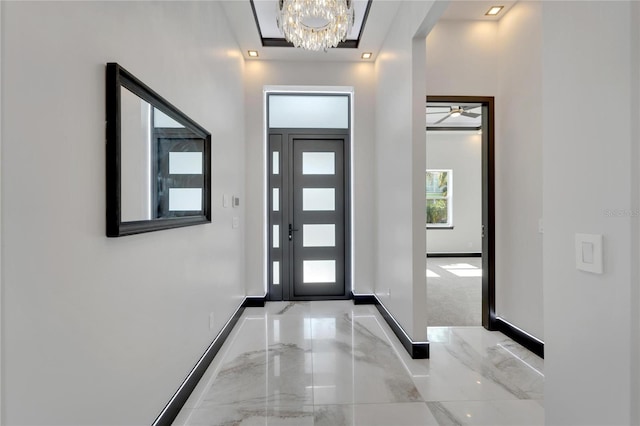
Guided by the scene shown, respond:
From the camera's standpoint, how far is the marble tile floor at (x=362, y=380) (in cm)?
176

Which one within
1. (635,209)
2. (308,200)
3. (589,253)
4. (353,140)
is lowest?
(589,253)

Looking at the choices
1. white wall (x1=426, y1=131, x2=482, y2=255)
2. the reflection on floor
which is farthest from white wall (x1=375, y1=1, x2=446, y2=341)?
white wall (x1=426, y1=131, x2=482, y2=255)

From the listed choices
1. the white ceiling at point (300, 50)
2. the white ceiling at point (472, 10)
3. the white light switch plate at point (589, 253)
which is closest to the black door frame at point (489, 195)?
the white ceiling at point (472, 10)

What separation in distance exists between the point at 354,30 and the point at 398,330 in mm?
3247

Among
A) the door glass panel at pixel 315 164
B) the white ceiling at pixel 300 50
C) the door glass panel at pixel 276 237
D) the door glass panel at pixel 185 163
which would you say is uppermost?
the white ceiling at pixel 300 50

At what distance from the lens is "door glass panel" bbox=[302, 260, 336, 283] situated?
4023mm

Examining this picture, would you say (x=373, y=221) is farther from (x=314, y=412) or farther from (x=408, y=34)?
(x=314, y=412)

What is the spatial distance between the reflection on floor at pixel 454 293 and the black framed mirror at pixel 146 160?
291cm

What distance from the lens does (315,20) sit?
2.32 m

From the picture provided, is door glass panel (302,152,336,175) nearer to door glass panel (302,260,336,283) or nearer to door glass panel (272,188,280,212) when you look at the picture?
door glass panel (272,188,280,212)

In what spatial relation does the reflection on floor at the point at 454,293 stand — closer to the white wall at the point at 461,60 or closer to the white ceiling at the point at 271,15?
the white wall at the point at 461,60

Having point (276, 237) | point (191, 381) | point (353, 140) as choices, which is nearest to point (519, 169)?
point (353, 140)

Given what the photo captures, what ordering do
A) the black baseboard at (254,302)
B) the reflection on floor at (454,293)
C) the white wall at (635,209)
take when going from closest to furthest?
the white wall at (635,209) → the reflection on floor at (454,293) → the black baseboard at (254,302)

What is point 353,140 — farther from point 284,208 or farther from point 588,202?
point 588,202
